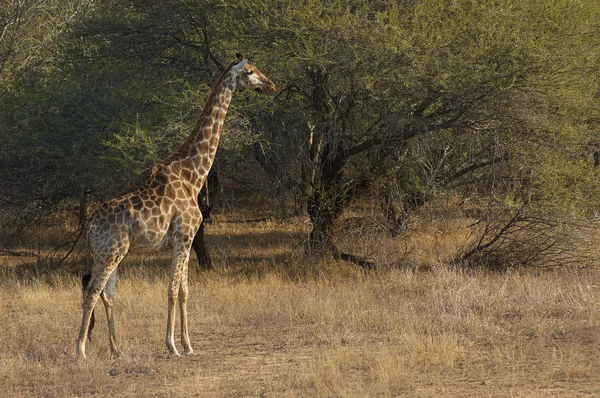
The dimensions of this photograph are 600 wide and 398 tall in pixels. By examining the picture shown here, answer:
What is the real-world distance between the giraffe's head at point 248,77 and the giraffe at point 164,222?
3 cm

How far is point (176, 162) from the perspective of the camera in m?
8.47

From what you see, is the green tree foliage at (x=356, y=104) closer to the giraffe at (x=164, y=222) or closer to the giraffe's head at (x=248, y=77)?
the giraffe's head at (x=248, y=77)

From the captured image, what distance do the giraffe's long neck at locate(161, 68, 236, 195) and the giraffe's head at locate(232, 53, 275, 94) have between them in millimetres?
83

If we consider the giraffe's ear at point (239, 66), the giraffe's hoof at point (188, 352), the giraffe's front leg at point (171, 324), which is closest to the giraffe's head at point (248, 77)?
the giraffe's ear at point (239, 66)

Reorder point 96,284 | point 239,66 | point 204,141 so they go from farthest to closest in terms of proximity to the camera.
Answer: point 239,66 → point 204,141 → point 96,284

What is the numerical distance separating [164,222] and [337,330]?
239cm

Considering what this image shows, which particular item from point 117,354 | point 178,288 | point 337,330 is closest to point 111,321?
point 117,354

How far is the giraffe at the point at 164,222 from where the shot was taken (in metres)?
7.82

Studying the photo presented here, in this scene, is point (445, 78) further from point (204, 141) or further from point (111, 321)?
point (111, 321)

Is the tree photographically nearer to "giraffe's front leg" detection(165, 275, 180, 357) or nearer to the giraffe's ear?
the giraffe's ear

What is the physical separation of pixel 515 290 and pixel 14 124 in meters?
9.00

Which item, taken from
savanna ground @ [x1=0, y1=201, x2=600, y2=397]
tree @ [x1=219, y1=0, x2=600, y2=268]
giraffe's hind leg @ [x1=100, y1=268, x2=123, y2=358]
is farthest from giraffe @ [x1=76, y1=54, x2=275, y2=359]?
tree @ [x1=219, y1=0, x2=600, y2=268]

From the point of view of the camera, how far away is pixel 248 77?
29.4 feet

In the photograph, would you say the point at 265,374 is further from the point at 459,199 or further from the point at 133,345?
the point at 459,199
